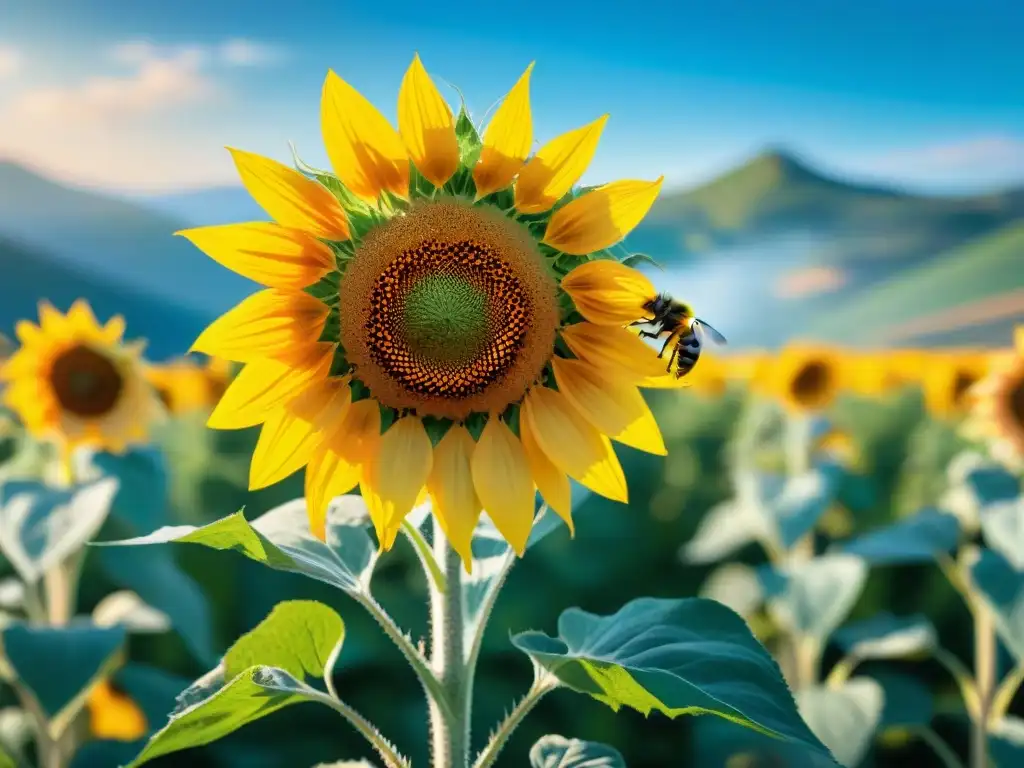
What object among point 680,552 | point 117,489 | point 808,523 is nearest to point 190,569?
point 117,489

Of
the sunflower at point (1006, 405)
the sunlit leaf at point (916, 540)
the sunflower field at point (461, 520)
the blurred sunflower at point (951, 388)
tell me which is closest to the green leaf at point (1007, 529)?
the sunflower field at point (461, 520)

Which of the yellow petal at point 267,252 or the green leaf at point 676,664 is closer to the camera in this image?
the green leaf at point 676,664

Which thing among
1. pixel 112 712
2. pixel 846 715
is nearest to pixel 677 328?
pixel 846 715

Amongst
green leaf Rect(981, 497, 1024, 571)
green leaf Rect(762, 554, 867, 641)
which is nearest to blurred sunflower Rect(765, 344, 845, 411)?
green leaf Rect(762, 554, 867, 641)

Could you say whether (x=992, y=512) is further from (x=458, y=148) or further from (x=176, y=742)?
(x=176, y=742)

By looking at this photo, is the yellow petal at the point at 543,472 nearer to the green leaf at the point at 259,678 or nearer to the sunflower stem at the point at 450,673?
the sunflower stem at the point at 450,673
